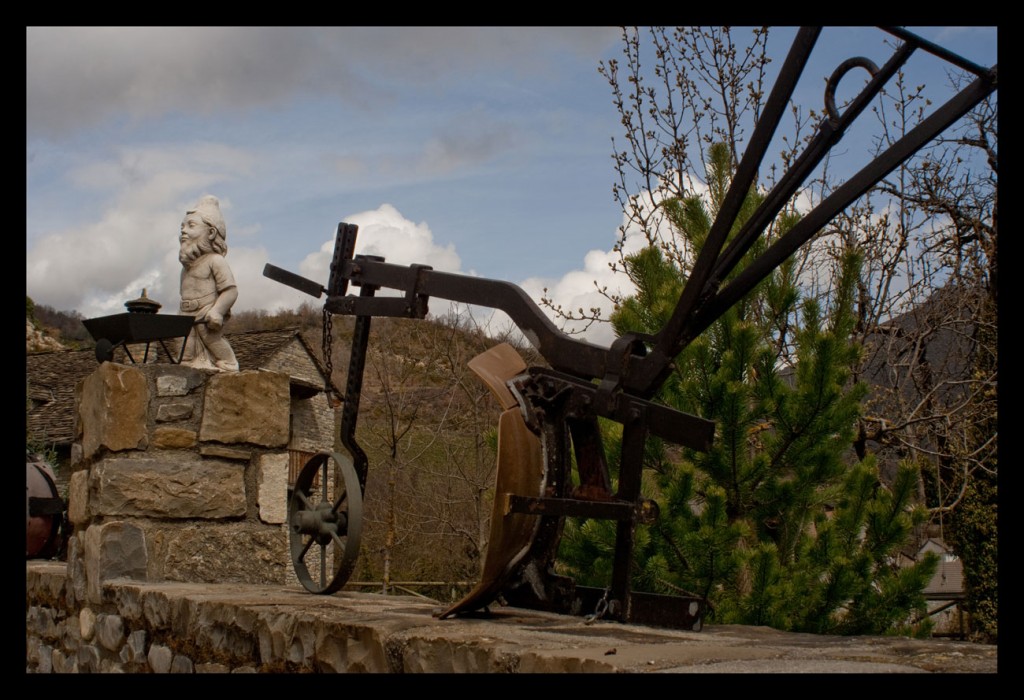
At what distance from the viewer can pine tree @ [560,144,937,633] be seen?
4141mm

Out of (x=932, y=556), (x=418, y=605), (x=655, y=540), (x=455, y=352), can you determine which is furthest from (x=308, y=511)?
(x=455, y=352)

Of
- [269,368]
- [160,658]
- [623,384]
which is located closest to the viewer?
[623,384]

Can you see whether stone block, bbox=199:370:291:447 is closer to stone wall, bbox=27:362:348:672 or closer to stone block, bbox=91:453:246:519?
stone wall, bbox=27:362:348:672

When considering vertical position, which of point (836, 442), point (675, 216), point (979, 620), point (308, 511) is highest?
point (675, 216)

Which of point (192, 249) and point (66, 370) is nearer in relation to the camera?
point (192, 249)

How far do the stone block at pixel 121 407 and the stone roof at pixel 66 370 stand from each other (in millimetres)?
12325

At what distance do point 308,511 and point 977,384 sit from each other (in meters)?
7.59

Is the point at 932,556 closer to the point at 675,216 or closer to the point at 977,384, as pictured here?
the point at 675,216

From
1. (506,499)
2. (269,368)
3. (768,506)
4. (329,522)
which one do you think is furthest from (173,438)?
(269,368)

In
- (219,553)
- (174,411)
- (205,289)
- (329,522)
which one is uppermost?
(205,289)

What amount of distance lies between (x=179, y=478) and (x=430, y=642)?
2549mm

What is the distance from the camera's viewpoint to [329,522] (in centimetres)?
398

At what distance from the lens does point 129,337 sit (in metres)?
4.85

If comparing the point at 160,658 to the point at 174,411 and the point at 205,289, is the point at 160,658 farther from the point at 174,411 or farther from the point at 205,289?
the point at 205,289
